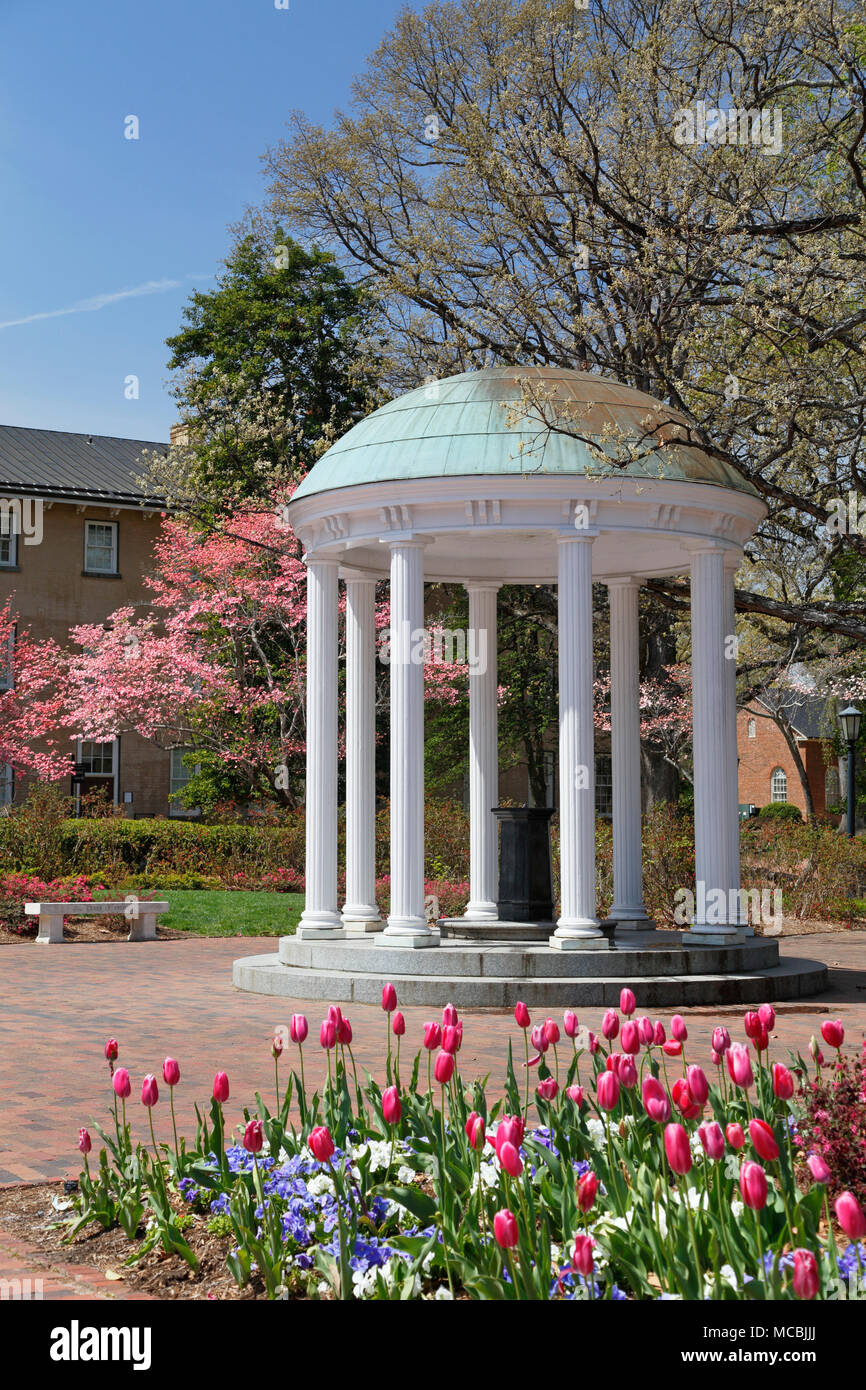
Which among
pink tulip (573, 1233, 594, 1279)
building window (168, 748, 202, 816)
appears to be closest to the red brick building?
building window (168, 748, 202, 816)

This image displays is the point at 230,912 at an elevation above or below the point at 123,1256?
above

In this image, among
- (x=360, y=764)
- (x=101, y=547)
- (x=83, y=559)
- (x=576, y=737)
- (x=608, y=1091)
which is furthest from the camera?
(x=101, y=547)

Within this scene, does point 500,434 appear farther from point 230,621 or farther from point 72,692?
point 72,692

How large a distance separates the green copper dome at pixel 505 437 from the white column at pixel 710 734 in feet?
3.31

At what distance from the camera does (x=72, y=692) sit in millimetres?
34625

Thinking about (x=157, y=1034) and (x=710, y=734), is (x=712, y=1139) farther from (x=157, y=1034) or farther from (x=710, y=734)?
(x=710, y=734)

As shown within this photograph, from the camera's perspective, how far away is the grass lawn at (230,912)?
2252 cm

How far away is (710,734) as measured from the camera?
15.1m

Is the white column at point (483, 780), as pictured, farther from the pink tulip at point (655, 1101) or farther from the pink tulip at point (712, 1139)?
the pink tulip at point (712, 1139)

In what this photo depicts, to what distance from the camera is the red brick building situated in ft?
192

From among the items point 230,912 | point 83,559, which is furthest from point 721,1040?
point 83,559

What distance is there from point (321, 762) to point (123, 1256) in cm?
1024
